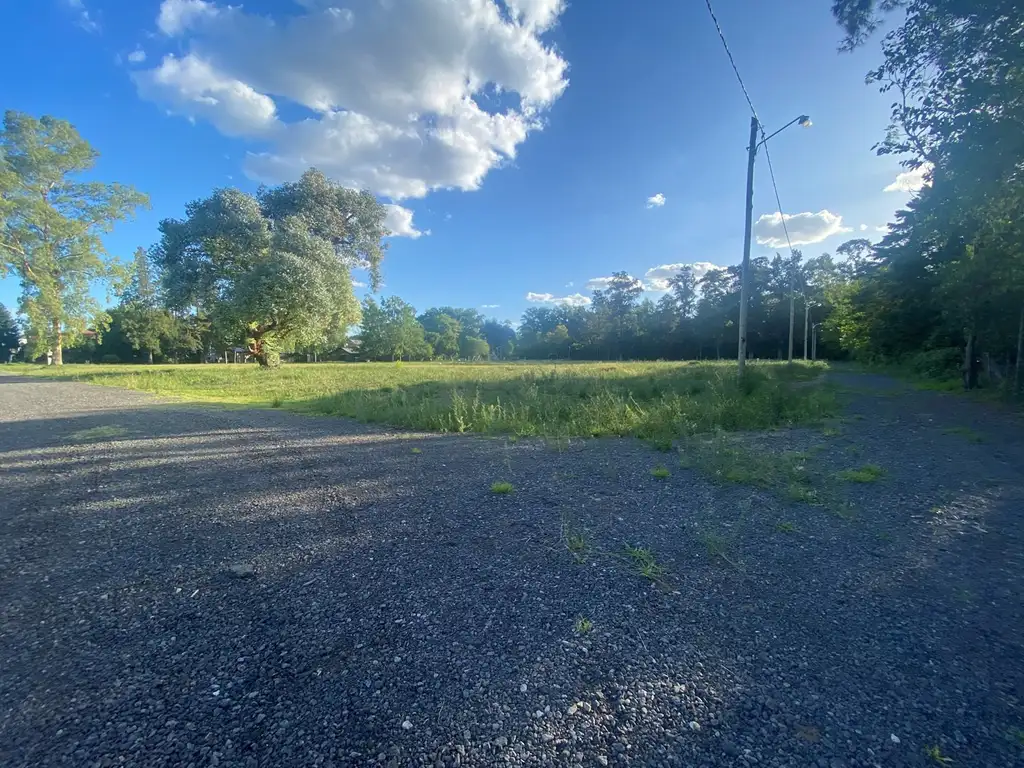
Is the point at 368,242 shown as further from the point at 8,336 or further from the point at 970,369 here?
the point at 8,336

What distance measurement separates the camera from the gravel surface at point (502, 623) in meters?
1.68

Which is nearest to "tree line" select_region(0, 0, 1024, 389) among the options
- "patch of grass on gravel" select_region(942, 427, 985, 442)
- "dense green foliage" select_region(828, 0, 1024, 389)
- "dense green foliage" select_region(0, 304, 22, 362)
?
"dense green foliage" select_region(828, 0, 1024, 389)

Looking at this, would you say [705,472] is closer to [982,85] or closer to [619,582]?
[619,582]

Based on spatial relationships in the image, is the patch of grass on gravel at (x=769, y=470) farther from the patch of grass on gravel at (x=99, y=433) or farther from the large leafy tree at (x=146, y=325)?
the large leafy tree at (x=146, y=325)

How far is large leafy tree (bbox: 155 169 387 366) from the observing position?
20.4 meters

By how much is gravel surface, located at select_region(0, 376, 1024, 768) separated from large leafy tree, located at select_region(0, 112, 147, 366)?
2365 centimetres

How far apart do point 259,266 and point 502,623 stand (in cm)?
2351

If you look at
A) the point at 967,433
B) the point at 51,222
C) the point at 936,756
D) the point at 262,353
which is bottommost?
the point at 936,756

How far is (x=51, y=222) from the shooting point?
20.6 m

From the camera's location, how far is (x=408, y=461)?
20.0 feet

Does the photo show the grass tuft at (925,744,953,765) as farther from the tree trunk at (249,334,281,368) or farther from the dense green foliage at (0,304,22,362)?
the dense green foliage at (0,304,22,362)

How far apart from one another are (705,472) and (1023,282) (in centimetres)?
1365

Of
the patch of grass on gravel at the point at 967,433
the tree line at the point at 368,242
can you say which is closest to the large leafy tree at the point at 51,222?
the tree line at the point at 368,242

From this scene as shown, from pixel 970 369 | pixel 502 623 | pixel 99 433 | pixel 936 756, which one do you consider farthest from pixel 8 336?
pixel 970 369
